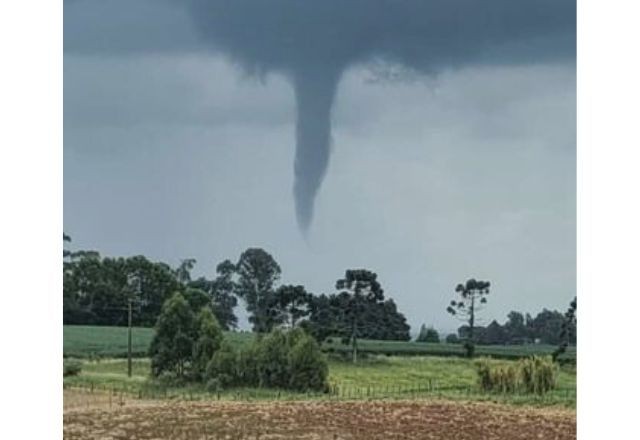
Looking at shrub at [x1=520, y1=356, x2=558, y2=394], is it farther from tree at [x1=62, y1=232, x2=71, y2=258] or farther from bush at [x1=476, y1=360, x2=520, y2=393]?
tree at [x1=62, y1=232, x2=71, y2=258]

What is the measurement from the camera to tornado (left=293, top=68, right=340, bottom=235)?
500 cm

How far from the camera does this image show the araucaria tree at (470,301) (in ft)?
16.2

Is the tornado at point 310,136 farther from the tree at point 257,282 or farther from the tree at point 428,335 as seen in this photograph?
the tree at point 428,335

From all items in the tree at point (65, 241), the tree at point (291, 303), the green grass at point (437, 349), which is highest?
the tree at point (65, 241)

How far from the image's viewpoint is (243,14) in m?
5.05

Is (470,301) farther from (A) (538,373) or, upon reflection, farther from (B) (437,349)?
(A) (538,373)

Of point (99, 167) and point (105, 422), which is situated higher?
point (99, 167)

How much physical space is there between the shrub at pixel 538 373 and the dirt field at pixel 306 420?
9 cm

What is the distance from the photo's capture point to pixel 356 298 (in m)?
4.95

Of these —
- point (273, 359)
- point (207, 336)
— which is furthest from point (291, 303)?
point (207, 336)

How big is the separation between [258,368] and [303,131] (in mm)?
905

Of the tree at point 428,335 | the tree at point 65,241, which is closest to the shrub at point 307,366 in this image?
the tree at point 428,335
